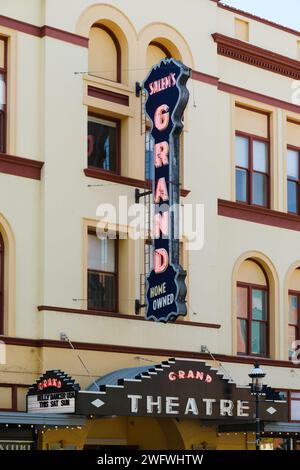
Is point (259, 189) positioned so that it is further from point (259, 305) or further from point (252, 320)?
point (252, 320)

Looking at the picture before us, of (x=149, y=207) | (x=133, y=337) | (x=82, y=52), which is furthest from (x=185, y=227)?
(x=82, y=52)

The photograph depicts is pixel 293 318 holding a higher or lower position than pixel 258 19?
lower

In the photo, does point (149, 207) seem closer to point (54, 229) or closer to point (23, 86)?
point (54, 229)

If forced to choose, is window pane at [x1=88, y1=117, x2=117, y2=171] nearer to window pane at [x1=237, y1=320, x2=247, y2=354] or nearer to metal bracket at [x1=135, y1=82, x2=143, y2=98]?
metal bracket at [x1=135, y1=82, x2=143, y2=98]

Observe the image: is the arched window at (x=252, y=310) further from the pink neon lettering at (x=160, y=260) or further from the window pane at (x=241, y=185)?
the pink neon lettering at (x=160, y=260)

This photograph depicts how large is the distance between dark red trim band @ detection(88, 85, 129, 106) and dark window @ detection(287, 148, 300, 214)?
694 centimetres

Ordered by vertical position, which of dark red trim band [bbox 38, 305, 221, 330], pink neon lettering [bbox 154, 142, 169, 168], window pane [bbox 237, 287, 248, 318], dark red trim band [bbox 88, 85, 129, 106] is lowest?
dark red trim band [bbox 38, 305, 221, 330]

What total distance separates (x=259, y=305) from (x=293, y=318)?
4.32ft

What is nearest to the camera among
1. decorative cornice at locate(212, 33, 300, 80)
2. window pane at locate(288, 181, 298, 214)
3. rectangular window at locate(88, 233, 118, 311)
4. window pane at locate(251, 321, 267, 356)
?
rectangular window at locate(88, 233, 118, 311)

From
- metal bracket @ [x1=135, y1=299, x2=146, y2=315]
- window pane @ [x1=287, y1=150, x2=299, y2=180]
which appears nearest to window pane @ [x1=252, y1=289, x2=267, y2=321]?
window pane @ [x1=287, y1=150, x2=299, y2=180]

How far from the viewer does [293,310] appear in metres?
29.8

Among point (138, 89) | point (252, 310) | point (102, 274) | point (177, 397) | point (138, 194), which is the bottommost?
point (177, 397)

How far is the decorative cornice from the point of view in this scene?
28844 millimetres

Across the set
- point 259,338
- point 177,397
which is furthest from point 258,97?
point 177,397
